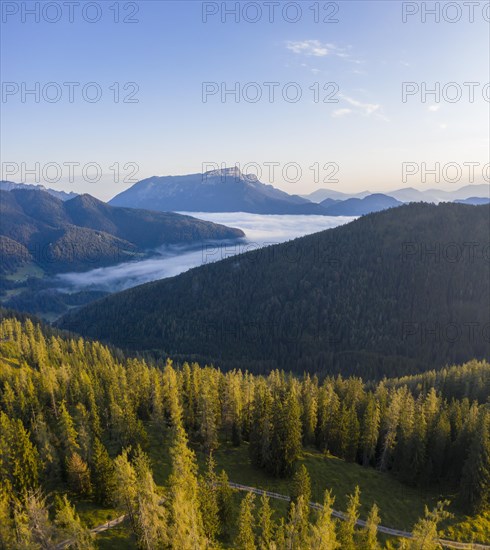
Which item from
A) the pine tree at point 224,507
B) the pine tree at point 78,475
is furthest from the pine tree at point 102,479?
the pine tree at point 224,507

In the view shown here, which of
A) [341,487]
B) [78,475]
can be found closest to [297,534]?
[78,475]

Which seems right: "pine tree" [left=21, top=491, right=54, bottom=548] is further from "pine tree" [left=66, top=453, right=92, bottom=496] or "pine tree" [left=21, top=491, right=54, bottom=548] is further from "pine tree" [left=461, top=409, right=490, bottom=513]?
"pine tree" [left=461, top=409, right=490, bottom=513]

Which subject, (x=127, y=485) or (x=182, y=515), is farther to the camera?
(x=127, y=485)

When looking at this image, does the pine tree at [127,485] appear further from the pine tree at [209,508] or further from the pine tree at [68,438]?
the pine tree at [68,438]

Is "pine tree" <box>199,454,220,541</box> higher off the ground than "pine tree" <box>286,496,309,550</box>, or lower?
lower

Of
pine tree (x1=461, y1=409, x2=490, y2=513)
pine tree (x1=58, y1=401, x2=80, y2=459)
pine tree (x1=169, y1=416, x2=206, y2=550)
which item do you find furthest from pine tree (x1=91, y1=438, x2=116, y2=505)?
pine tree (x1=461, y1=409, x2=490, y2=513)

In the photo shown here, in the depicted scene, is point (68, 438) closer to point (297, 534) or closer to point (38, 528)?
point (38, 528)

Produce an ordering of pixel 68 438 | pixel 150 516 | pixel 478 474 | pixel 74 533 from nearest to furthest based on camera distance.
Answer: pixel 74 533 < pixel 150 516 < pixel 68 438 < pixel 478 474

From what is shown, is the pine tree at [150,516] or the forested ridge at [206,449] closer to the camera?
the pine tree at [150,516]
